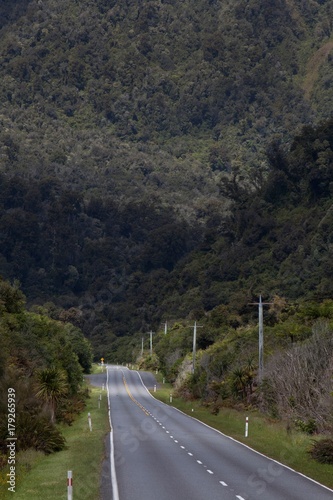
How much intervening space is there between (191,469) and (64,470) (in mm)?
4307

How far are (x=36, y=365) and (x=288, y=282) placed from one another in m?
91.1

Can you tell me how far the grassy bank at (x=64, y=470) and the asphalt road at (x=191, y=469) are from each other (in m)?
0.64

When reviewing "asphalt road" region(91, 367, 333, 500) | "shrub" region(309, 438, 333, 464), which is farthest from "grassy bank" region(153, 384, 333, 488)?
"asphalt road" region(91, 367, 333, 500)

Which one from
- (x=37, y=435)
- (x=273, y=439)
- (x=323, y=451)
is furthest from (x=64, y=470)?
(x=273, y=439)

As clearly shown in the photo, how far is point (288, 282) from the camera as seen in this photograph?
145m

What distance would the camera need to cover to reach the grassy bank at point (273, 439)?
113 feet

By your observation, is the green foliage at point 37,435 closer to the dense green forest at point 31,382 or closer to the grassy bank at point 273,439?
the dense green forest at point 31,382

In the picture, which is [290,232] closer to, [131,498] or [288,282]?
[288,282]

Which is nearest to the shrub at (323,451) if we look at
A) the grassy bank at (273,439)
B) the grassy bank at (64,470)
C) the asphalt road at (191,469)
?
the grassy bank at (273,439)

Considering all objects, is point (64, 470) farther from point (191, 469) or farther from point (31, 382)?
point (31, 382)

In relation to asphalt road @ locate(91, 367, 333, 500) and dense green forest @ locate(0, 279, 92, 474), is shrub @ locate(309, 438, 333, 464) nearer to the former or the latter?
asphalt road @ locate(91, 367, 333, 500)

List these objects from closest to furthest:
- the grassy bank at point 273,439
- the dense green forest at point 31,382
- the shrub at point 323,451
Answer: the grassy bank at point 273,439 → the shrub at point 323,451 → the dense green forest at point 31,382

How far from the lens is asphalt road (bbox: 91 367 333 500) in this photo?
28.0 m

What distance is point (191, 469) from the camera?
3375 cm
